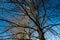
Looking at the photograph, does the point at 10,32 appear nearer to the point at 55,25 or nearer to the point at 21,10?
the point at 21,10

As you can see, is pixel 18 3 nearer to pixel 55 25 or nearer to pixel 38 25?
pixel 38 25

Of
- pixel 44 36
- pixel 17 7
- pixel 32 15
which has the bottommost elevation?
pixel 44 36

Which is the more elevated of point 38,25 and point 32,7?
point 32,7

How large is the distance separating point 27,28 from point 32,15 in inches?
30.7

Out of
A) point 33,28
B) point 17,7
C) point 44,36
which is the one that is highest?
point 17,7

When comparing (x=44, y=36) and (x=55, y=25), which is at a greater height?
(x=55, y=25)

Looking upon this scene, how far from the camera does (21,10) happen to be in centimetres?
785

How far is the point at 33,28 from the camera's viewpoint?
7.83 m

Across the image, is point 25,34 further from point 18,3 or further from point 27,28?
point 18,3

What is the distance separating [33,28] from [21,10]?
1.20m

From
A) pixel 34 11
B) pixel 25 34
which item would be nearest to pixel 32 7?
pixel 34 11

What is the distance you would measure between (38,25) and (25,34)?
0.89 meters

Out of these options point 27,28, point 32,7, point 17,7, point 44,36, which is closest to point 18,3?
point 17,7

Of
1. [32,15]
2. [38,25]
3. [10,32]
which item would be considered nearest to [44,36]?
[38,25]
